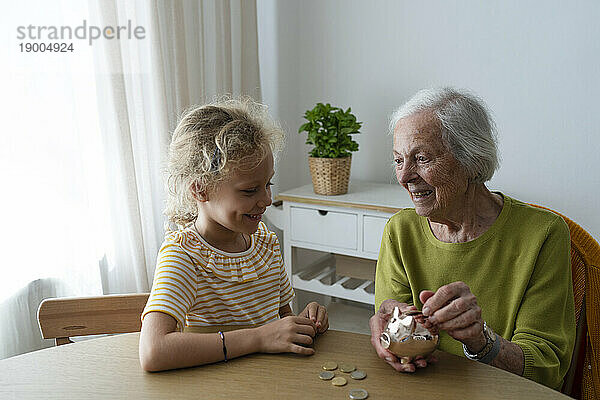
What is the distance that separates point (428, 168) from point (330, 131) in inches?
45.3

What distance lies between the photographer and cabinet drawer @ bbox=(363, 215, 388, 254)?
237 cm

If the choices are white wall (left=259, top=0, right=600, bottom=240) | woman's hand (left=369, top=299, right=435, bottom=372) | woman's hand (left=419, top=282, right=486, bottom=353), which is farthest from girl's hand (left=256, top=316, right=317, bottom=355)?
white wall (left=259, top=0, right=600, bottom=240)

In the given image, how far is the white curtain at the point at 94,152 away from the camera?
192cm

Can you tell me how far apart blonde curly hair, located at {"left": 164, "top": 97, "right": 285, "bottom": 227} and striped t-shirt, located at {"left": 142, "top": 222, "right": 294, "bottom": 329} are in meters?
0.11

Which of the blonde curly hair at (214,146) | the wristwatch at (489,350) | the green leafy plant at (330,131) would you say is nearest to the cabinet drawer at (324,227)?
the green leafy plant at (330,131)

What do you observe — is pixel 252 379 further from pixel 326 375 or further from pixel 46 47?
pixel 46 47

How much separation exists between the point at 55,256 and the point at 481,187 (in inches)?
55.0

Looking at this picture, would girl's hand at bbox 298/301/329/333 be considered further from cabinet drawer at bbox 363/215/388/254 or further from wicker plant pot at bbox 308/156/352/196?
wicker plant pot at bbox 308/156/352/196

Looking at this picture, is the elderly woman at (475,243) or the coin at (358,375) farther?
the elderly woman at (475,243)

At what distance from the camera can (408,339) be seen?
1.05m

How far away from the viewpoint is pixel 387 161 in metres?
2.84

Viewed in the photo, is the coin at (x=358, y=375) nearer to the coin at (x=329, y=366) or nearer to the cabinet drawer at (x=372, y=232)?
the coin at (x=329, y=366)

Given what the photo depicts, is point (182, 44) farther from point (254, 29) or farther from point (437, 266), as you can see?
point (437, 266)

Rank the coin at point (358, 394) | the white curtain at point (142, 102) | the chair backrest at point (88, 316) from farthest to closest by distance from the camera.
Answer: the white curtain at point (142, 102), the chair backrest at point (88, 316), the coin at point (358, 394)
